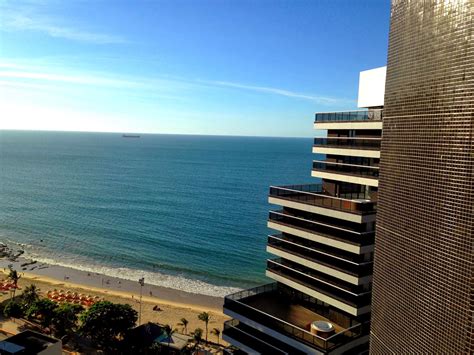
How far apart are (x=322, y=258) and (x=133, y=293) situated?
49534 mm

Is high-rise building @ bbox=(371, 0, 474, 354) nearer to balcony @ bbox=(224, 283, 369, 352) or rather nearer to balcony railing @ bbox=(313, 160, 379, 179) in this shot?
balcony @ bbox=(224, 283, 369, 352)

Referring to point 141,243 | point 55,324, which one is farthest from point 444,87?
point 141,243

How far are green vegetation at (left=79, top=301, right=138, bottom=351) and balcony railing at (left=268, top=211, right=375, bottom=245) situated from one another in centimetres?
2245

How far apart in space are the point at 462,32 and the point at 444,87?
3318mm

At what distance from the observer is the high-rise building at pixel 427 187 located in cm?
2395

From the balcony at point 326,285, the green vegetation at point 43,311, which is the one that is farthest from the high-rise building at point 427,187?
the green vegetation at point 43,311

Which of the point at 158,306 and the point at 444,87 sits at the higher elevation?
the point at 444,87

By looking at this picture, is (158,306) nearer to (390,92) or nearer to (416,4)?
(390,92)

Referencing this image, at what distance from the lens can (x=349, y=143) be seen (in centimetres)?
4638

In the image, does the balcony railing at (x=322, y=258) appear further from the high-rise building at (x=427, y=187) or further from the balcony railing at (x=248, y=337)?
the balcony railing at (x=248, y=337)

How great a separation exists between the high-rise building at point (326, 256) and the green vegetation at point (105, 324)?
1420cm

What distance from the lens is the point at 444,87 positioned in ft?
84.6

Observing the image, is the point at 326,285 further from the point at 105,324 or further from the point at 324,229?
the point at 105,324

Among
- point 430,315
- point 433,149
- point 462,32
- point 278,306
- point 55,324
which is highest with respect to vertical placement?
point 462,32
